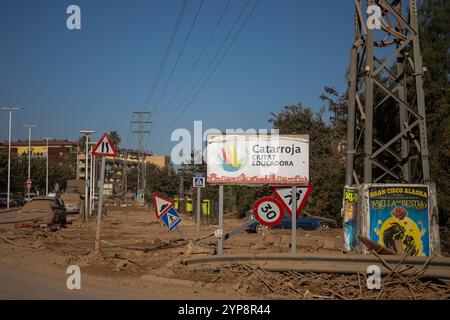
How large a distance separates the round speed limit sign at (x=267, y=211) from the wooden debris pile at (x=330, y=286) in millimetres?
2102

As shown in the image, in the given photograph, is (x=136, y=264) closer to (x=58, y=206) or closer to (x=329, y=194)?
(x=58, y=206)

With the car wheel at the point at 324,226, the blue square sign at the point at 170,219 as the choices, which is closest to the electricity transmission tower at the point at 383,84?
the blue square sign at the point at 170,219

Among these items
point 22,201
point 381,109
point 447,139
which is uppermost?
point 381,109

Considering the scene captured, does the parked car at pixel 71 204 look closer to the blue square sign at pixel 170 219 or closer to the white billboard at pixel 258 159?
the blue square sign at pixel 170 219

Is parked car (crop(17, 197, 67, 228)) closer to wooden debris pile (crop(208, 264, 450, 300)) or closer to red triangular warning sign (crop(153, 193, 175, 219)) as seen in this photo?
red triangular warning sign (crop(153, 193, 175, 219))

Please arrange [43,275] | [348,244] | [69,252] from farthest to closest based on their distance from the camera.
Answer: [69,252] < [348,244] < [43,275]

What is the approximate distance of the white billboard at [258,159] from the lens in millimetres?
13617

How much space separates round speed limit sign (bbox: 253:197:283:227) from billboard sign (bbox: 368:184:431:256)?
2961 mm

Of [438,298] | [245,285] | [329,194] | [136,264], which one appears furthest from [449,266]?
[329,194]

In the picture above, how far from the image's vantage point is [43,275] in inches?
486

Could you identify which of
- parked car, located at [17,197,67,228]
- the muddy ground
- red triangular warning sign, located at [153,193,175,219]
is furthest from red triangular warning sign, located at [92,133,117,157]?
parked car, located at [17,197,67,228]

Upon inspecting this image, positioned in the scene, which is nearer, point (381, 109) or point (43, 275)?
point (43, 275)

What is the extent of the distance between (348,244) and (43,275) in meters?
8.55

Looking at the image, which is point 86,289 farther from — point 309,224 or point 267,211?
point 309,224
